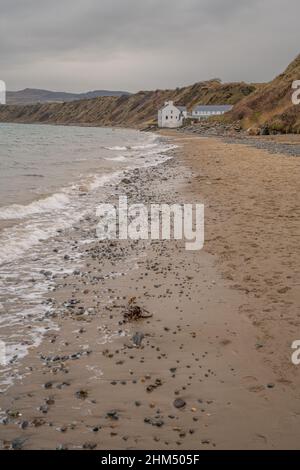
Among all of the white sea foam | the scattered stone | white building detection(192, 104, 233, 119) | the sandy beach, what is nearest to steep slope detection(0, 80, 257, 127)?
white building detection(192, 104, 233, 119)

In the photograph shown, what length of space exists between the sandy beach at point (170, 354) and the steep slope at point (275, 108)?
54.0 m

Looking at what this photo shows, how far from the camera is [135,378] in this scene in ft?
17.0

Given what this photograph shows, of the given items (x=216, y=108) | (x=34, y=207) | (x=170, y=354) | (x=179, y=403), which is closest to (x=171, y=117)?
(x=216, y=108)

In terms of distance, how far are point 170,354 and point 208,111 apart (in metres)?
128

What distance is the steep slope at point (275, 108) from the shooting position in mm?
60844

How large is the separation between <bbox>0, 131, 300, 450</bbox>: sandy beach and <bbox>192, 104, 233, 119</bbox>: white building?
116 meters

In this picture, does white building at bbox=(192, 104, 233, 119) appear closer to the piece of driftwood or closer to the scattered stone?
the piece of driftwood

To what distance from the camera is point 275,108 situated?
70.6 meters

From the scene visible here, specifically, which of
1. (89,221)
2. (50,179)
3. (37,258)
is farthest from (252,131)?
(37,258)

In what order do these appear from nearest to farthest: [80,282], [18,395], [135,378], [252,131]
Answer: [18,395] → [135,378] → [80,282] → [252,131]
